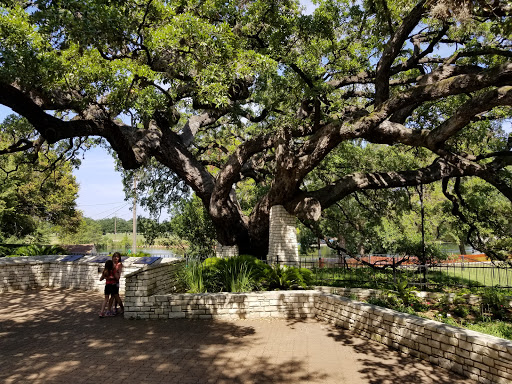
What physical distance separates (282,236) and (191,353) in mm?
7545

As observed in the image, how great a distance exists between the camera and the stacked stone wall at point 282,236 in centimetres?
1315

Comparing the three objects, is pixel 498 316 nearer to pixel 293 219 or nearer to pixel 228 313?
pixel 228 313

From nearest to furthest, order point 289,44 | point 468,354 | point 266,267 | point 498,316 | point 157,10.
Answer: point 468,354 → point 498,316 → point 266,267 → point 157,10 → point 289,44

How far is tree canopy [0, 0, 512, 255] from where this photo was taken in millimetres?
8602

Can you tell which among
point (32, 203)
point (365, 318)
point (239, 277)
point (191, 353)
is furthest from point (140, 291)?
point (32, 203)

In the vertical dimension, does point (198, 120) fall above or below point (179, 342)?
above

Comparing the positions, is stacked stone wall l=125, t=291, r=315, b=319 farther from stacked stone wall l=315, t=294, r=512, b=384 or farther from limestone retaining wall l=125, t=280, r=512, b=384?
stacked stone wall l=315, t=294, r=512, b=384

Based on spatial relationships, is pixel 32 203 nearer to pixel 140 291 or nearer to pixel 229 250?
pixel 229 250

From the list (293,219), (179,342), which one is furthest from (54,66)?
(293,219)

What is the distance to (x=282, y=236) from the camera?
13.3 meters

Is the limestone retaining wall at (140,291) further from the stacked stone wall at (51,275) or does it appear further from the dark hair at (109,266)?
the stacked stone wall at (51,275)

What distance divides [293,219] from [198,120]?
648 cm

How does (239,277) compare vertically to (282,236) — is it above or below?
below

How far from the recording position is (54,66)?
29.1 feet
